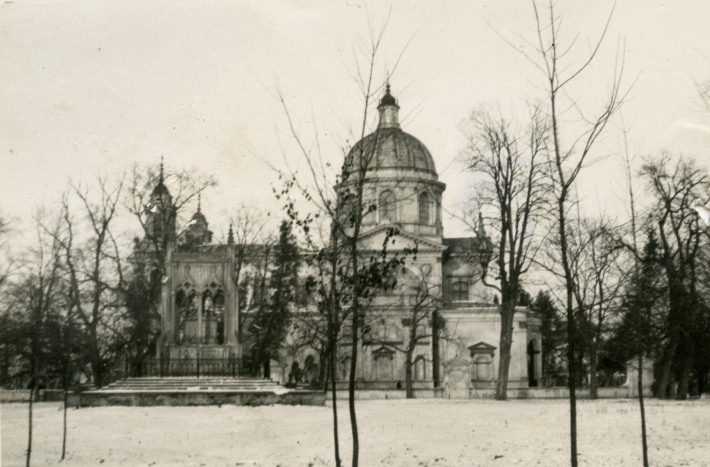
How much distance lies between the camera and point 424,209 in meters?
56.2

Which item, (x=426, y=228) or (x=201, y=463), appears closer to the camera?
(x=201, y=463)

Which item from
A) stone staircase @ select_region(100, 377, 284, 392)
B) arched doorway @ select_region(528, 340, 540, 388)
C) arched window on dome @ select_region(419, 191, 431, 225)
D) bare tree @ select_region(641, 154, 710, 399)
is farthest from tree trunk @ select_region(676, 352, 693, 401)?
arched window on dome @ select_region(419, 191, 431, 225)

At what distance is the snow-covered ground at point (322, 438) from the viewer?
49.9ft

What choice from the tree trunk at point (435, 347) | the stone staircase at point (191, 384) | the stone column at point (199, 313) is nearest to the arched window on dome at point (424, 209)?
the tree trunk at point (435, 347)

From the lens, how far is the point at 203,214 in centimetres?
3170

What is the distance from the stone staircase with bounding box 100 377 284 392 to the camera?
21.8 m

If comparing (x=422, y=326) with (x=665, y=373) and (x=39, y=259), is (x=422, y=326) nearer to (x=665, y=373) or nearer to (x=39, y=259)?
(x=665, y=373)

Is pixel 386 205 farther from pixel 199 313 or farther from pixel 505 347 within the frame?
pixel 505 347

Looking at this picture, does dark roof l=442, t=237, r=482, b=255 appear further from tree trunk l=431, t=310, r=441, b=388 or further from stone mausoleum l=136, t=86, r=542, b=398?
tree trunk l=431, t=310, r=441, b=388

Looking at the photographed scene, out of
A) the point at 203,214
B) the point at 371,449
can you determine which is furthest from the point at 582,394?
the point at 371,449

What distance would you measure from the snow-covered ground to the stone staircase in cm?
170

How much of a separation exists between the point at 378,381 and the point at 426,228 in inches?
493

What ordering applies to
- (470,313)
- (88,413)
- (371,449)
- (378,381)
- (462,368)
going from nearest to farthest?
(371,449)
(88,413)
(462,368)
(378,381)
(470,313)

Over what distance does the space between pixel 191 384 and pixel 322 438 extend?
725cm
